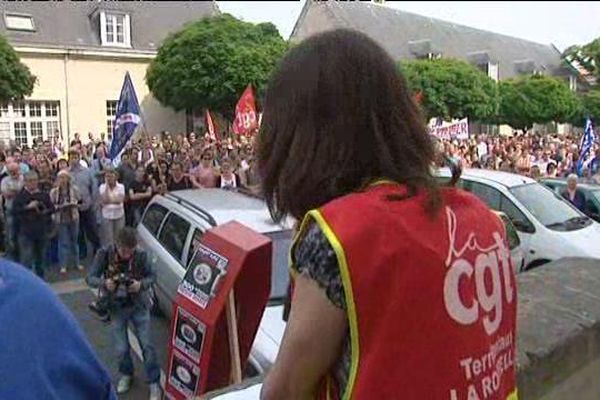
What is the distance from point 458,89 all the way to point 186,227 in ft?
79.8

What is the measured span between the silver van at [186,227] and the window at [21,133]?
5973 millimetres

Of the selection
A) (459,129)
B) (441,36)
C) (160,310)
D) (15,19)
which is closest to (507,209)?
(160,310)

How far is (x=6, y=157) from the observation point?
10031mm

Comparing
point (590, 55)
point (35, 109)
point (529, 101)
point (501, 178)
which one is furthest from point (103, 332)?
point (529, 101)

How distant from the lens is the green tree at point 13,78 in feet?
30.8

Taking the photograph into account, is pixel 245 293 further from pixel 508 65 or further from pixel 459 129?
pixel 508 65

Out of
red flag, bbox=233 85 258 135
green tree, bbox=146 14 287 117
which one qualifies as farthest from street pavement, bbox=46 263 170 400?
green tree, bbox=146 14 287 117

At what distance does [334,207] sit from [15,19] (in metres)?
6.03

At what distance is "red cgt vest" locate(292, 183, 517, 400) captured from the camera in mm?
1158

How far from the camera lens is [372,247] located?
1.15 m

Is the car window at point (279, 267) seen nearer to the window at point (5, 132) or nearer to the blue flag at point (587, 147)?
the window at point (5, 132)

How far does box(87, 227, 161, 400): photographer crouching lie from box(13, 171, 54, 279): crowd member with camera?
12.9 ft

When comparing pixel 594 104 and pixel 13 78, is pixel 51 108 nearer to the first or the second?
pixel 13 78

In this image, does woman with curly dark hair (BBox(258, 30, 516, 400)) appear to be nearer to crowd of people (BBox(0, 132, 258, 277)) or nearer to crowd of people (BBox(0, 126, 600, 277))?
crowd of people (BBox(0, 126, 600, 277))
